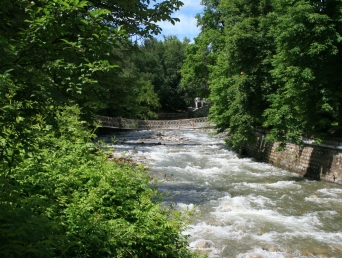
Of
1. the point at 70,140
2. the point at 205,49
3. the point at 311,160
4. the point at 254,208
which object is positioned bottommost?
the point at 254,208

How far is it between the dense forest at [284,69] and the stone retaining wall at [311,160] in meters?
0.70

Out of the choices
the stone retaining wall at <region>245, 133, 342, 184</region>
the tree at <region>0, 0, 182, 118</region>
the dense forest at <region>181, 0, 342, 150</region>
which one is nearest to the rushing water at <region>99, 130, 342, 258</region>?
the stone retaining wall at <region>245, 133, 342, 184</region>

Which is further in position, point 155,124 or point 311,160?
point 155,124

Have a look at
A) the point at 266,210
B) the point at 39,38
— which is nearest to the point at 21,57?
the point at 39,38

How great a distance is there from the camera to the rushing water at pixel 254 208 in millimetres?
6602

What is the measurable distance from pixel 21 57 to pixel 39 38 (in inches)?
7.6

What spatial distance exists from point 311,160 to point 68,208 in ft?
37.8

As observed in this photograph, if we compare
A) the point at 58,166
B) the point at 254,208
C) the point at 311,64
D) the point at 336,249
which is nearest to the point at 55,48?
the point at 58,166

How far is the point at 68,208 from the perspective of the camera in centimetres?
337

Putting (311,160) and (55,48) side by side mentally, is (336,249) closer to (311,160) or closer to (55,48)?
(55,48)

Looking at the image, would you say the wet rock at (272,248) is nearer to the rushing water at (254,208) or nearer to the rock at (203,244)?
the rushing water at (254,208)

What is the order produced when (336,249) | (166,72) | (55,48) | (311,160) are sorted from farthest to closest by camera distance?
1. (166,72)
2. (311,160)
3. (336,249)
4. (55,48)

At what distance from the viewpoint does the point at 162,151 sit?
19875 mm

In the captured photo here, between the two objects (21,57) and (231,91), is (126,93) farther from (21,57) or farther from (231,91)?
(231,91)
